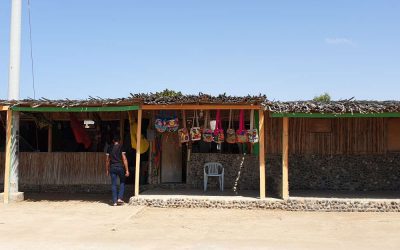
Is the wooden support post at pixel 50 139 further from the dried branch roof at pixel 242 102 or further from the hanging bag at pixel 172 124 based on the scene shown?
the hanging bag at pixel 172 124

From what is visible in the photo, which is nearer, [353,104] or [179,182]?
[353,104]

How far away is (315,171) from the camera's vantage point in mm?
12133

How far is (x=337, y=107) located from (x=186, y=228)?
430 cm

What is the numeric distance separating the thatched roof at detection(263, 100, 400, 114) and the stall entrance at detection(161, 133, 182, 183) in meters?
3.68

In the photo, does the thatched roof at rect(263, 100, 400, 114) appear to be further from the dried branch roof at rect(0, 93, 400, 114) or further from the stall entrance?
the stall entrance

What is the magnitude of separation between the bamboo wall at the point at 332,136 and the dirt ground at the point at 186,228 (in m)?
2.77

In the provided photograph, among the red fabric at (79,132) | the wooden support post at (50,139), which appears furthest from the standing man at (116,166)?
the wooden support post at (50,139)

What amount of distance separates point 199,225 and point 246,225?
35.7 inches

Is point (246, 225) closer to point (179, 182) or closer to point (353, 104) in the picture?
point (353, 104)

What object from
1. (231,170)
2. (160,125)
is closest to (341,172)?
(231,170)

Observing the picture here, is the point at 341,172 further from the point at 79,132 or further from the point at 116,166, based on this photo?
the point at 79,132

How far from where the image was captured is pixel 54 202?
11289 millimetres

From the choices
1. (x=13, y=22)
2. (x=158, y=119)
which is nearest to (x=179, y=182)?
(x=158, y=119)

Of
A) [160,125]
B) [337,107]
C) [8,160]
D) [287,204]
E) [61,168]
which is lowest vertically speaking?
[287,204]
